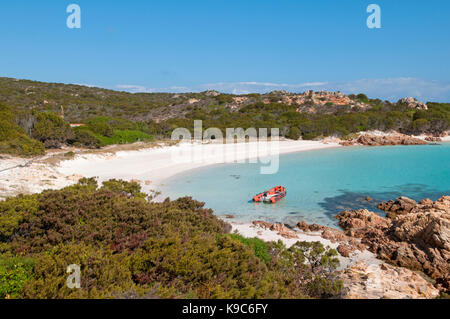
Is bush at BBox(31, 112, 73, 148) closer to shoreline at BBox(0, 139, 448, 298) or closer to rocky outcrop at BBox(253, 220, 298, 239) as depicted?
shoreline at BBox(0, 139, 448, 298)

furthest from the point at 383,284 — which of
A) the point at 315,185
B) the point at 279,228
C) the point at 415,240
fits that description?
the point at 315,185

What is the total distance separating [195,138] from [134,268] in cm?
3285

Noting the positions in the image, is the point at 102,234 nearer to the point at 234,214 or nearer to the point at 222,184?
the point at 234,214

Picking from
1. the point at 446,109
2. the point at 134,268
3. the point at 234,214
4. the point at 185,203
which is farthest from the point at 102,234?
the point at 446,109

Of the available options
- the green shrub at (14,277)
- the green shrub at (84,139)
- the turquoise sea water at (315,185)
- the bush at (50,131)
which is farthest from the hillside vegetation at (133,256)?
the green shrub at (84,139)

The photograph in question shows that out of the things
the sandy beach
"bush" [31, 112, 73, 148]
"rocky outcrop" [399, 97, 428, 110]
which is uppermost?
"rocky outcrop" [399, 97, 428, 110]

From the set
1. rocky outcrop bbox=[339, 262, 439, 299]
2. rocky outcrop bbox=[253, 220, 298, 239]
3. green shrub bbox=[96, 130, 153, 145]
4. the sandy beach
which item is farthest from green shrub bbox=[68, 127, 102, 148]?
rocky outcrop bbox=[339, 262, 439, 299]

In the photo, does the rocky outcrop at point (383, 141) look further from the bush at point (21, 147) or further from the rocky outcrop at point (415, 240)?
the bush at point (21, 147)

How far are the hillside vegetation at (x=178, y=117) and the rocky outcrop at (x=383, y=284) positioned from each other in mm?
20016

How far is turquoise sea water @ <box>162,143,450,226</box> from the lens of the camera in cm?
1292

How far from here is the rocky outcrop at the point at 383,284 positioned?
18.8ft

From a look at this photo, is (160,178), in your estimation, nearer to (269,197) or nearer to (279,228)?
(269,197)

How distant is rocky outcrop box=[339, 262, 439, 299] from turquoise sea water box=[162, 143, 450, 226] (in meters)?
4.32

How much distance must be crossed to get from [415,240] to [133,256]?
24.4ft
